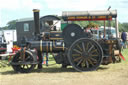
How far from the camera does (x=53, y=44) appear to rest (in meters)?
8.38

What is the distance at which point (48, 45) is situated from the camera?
838 cm

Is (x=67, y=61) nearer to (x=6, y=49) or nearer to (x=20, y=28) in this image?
(x=6, y=49)

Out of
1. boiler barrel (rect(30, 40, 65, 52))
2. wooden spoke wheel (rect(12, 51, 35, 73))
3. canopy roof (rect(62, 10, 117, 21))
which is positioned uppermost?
canopy roof (rect(62, 10, 117, 21))

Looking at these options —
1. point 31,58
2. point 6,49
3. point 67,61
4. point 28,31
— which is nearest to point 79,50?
point 67,61

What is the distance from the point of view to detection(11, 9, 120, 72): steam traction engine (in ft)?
26.7

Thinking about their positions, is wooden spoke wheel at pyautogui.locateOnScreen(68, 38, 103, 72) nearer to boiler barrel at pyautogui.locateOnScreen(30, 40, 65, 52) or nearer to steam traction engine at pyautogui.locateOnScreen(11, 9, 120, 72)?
steam traction engine at pyautogui.locateOnScreen(11, 9, 120, 72)

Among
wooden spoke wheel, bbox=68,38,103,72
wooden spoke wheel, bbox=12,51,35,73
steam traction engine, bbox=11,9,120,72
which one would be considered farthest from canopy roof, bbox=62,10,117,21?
wooden spoke wheel, bbox=12,51,35,73

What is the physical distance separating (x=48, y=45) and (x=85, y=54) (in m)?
1.37

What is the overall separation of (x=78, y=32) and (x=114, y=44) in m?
1.45

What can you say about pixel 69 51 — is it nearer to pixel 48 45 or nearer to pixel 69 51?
pixel 69 51

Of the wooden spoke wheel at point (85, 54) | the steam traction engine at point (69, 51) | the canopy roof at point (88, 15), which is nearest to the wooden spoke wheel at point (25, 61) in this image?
the steam traction engine at point (69, 51)

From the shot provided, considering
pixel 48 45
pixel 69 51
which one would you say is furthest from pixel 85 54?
pixel 48 45

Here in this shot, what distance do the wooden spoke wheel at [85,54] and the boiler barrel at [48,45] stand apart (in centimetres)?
43

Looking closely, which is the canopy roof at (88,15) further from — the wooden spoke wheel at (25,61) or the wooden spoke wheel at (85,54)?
the wooden spoke wheel at (25,61)
